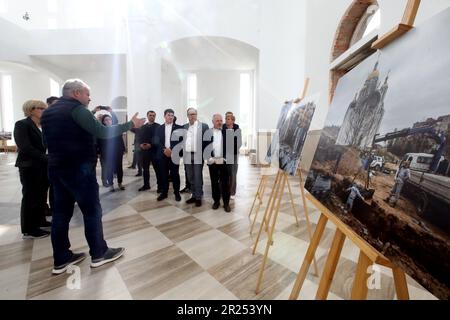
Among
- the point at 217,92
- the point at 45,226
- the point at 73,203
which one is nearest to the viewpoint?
the point at 73,203

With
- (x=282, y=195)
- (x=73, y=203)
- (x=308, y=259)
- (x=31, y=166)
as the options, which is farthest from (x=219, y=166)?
(x=308, y=259)

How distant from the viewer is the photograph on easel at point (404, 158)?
64 centimetres

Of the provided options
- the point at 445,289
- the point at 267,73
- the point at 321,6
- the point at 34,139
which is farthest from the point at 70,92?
the point at 267,73

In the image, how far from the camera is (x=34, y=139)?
7.77 ft

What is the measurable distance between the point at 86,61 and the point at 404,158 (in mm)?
12155

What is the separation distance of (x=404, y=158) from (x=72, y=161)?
199 cm

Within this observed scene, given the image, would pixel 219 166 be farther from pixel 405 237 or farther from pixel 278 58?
pixel 278 58

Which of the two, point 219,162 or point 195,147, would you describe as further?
point 195,147

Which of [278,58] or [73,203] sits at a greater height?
[278,58]

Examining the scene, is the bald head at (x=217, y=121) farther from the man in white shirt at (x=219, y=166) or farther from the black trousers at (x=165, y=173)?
the black trousers at (x=165, y=173)

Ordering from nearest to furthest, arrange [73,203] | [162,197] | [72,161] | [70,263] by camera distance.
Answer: [72,161]
[73,203]
[70,263]
[162,197]

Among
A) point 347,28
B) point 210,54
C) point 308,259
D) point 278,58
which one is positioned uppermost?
point 210,54

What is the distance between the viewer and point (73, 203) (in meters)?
1.85

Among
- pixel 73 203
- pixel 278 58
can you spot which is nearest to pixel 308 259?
pixel 73 203
